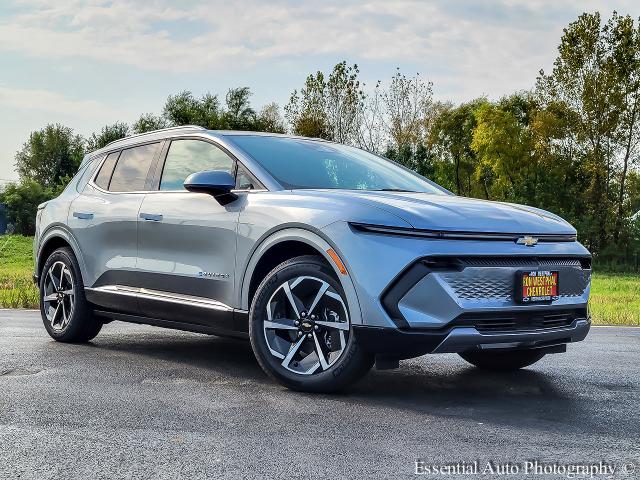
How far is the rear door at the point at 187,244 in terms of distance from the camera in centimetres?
621

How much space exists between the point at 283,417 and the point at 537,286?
170 centimetres

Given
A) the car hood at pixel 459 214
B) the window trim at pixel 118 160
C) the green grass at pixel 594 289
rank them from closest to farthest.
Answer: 1. the car hood at pixel 459 214
2. the window trim at pixel 118 160
3. the green grass at pixel 594 289

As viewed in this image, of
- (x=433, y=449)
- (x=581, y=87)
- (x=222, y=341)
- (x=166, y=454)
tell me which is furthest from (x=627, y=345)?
(x=581, y=87)

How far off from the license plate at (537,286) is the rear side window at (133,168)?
3212 mm

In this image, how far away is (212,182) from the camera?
6.09m

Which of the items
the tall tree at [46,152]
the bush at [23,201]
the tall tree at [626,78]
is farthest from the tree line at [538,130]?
the tall tree at [46,152]

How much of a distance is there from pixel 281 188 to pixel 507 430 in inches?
87.5

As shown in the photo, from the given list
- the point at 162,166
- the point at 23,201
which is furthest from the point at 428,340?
the point at 23,201

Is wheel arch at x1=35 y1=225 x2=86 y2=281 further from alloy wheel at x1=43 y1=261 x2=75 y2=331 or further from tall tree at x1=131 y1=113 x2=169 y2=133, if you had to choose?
tall tree at x1=131 y1=113 x2=169 y2=133

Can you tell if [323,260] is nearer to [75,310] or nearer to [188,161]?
[188,161]

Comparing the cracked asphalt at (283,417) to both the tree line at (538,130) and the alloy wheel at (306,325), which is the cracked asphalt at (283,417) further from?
the tree line at (538,130)

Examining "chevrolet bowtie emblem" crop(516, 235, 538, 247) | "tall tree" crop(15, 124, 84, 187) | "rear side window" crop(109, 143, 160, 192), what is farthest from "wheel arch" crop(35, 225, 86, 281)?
"tall tree" crop(15, 124, 84, 187)

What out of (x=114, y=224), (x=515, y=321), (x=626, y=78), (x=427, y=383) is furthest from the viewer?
(x=626, y=78)

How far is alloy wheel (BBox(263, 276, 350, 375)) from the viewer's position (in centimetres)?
552
